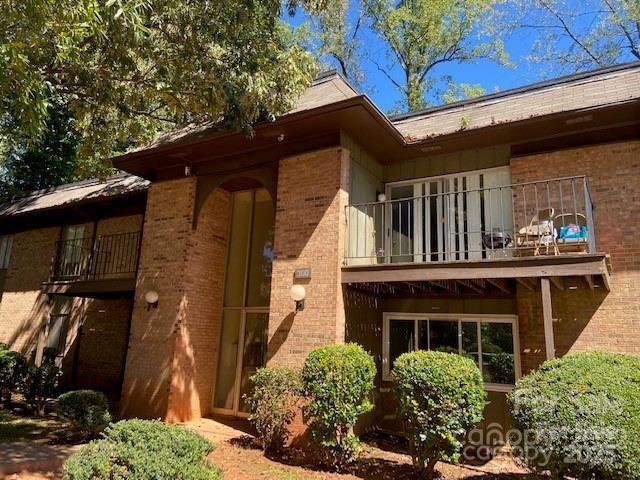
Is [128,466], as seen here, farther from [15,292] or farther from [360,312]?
[15,292]

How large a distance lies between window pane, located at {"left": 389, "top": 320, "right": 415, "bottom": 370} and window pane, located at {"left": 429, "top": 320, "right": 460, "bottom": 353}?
1.49ft

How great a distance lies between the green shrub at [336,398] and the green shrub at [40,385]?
21.9 feet

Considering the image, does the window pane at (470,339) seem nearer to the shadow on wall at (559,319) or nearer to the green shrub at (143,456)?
the shadow on wall at (559,319)

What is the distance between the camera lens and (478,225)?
8961 millimetres

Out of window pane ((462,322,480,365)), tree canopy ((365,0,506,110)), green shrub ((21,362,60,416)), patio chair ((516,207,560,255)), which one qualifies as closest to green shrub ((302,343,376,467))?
window pane ((462,322,480,365))

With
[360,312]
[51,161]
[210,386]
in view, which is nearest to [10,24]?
[360,312]

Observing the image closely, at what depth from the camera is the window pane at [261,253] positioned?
1038 centimetres

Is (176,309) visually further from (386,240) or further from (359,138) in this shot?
(359,138)

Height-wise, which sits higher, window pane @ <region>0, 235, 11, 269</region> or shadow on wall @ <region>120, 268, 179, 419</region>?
window pane @ <region>0, 235, 11, 269</region>

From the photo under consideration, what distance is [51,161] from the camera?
2333cm

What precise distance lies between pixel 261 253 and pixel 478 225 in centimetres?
495

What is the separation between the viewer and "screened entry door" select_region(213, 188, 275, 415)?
33.1 ft

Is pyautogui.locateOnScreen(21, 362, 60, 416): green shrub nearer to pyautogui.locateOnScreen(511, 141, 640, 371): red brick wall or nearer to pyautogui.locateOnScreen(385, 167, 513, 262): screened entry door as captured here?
pyautogui.locateOnScreen(385, 167, 513, 262): screened entry door

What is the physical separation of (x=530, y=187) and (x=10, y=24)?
27.4 feet
